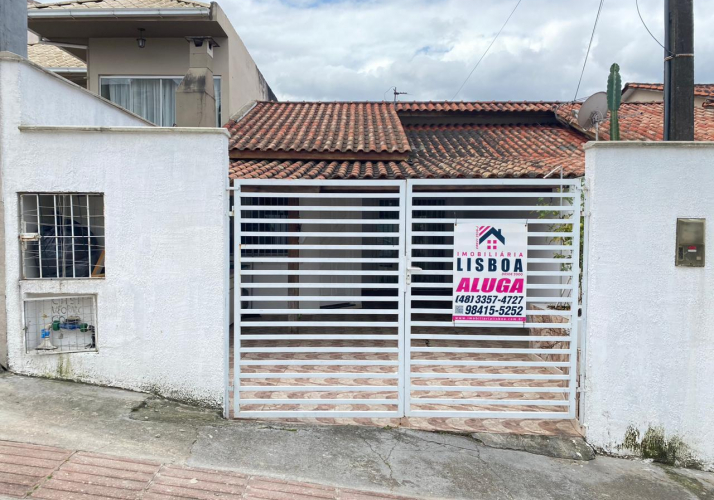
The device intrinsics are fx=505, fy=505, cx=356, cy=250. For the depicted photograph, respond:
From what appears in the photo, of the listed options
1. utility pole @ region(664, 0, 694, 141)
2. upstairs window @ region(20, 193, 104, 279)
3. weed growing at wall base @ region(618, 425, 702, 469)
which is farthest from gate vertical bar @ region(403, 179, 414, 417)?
utility pole @ region(664, 0, 694, 141)

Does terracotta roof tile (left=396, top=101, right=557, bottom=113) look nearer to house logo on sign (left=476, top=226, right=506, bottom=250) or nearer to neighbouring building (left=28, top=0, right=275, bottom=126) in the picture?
neighbouring building (left=28, top=0, right=275, bottom=126)

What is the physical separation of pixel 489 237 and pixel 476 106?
9.39 meters

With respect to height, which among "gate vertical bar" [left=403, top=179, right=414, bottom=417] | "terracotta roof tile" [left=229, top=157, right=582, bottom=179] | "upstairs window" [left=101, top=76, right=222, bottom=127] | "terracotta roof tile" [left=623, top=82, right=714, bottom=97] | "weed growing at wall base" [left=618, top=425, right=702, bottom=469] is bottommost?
"weed growing at wall base" [left=618, top=425, right=702, bottom=469]

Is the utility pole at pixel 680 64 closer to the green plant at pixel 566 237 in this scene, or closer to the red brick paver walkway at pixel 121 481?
the green plant at pixel 566 237

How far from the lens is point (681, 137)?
5.05m

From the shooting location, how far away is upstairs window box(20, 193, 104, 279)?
178 inches

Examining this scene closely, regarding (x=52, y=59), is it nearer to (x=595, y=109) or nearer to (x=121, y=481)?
(x=595, y=109)

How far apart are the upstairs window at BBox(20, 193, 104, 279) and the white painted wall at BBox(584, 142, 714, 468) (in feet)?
14.4

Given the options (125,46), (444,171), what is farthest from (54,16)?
(444,171)

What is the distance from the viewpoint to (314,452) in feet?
13.1

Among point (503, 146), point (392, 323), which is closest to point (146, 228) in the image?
point (392, 323)

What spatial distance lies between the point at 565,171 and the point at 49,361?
25.6 ft

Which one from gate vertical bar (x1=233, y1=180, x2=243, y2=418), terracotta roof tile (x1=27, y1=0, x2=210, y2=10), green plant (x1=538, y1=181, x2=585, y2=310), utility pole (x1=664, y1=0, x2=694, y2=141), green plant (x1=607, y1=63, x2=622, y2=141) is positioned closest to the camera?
gate vertical bar (x1=233, y1=180, x2=243, y2=418)

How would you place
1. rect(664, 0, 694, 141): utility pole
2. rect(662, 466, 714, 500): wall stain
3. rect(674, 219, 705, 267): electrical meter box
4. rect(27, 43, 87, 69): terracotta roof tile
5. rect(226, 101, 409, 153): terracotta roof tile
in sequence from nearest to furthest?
rect(662, 466, 714, 500): wall stain < rect(674, 219, 705, 267): electrical meter box < rect(664, 0, 694, 141): utility pole < rect(226, 101, 409, 153): terracotta roof tile < rect(27, 43, 87, 69): terracotta roof tile
